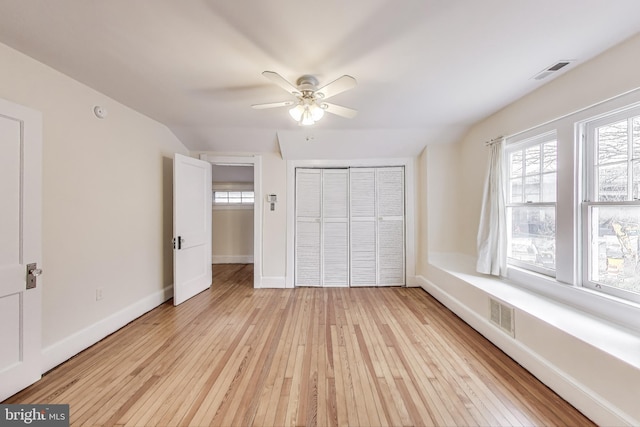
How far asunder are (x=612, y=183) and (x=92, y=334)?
15.5 feet

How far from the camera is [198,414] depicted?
1.58 metres

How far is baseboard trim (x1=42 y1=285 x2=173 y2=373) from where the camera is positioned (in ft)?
6.67

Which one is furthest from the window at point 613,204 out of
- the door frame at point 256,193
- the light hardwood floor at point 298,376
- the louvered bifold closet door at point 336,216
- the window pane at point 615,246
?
the door frame at point 256,193

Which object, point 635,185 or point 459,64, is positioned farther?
point 459,64

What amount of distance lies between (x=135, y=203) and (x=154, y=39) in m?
1.99

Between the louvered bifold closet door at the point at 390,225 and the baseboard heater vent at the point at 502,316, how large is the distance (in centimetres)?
175

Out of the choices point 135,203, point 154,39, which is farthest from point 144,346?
point 154,39

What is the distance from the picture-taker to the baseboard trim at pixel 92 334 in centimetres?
203

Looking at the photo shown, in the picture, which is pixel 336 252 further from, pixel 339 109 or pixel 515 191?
pixel 515 191

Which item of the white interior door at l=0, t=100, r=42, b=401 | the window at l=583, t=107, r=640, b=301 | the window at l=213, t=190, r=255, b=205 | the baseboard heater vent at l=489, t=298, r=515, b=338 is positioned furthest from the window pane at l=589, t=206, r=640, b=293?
the window at l=213, t=190, r=255, b=205

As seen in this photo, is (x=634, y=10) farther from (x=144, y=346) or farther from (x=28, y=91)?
(x=144, y=346)

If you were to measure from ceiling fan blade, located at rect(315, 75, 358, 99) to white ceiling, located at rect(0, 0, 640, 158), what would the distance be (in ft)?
0.55

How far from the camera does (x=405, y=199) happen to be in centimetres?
412

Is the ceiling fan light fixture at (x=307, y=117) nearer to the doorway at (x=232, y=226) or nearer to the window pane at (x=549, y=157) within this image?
the window pane at (x=549, y=157)
